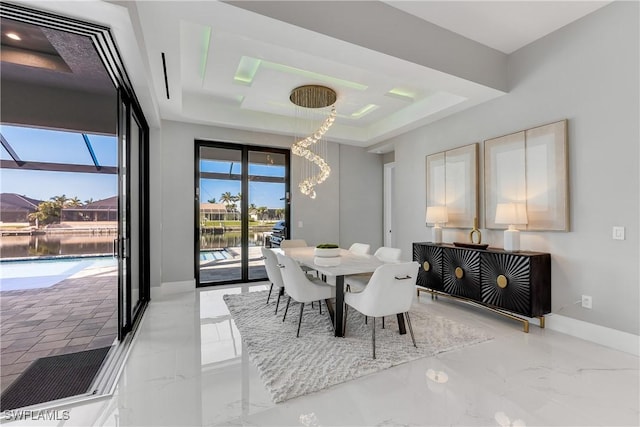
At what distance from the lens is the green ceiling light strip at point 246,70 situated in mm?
3532

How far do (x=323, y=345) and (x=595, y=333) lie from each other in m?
2.63

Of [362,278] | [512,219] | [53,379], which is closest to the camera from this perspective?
[53,379]

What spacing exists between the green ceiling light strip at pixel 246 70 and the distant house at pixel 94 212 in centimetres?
214

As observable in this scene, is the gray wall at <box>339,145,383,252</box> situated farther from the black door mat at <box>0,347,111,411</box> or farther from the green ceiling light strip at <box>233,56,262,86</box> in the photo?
the black door mat at <box>0,347,111,411</box>

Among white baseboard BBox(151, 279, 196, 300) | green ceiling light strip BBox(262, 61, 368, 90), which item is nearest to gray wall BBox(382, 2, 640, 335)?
green ceiling light strip BBox(262, 61, 368, 90)

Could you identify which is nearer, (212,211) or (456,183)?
(456,183)

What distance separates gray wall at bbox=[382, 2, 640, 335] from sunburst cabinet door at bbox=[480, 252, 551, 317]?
18cm

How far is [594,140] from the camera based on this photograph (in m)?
2.85

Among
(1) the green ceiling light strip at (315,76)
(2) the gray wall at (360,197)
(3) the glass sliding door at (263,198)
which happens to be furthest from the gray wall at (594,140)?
(3) the glass sliding door at (263,198)

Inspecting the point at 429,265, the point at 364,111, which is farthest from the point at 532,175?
the point at 364,111

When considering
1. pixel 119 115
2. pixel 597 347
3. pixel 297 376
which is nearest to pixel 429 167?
pixel 597 347

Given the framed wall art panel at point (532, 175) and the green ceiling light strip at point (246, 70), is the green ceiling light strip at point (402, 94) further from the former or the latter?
the green ceiling light strip at point (246, 70)

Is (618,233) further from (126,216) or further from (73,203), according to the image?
(73,203)

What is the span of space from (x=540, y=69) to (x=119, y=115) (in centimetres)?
443
